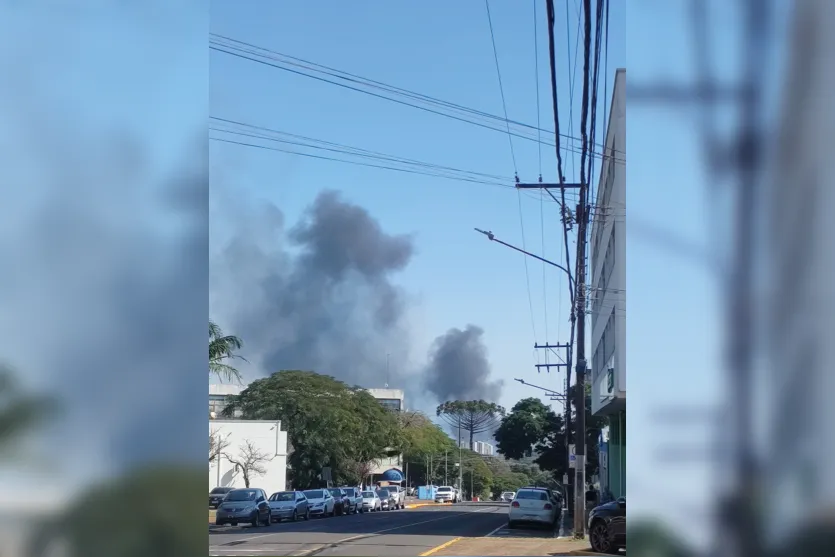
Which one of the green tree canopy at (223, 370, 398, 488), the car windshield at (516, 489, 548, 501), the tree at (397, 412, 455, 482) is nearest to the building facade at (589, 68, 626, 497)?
the car windshield at (516, 489, 548, 501)

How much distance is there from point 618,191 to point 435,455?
182ft

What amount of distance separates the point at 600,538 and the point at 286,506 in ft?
49.3

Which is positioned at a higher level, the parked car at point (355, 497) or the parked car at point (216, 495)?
the parked car at point (216, 495)

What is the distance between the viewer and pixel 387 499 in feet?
140

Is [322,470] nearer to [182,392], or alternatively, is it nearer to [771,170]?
[182,392]

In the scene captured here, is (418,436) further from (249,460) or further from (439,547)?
(439,547)

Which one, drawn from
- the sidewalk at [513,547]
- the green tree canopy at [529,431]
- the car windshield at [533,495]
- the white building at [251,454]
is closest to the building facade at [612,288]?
the car windshield at [533,495]

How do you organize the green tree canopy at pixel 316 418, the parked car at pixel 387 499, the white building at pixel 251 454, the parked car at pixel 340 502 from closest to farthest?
the parked car at pixel 340 502 < the white building at pixel 251 454 < the parked car at pixel 387 499 < the green tree canopy at pixel 316 418

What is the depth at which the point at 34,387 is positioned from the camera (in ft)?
22.8

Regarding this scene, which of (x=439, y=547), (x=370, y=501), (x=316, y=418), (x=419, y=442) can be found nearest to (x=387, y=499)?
(x=370, y=501)

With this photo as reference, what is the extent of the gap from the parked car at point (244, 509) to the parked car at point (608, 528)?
1297cm

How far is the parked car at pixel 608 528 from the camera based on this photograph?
1548cm

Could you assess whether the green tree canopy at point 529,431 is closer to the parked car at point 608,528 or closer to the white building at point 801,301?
the parked car at point 608,528

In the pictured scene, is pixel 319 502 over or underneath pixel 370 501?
over
